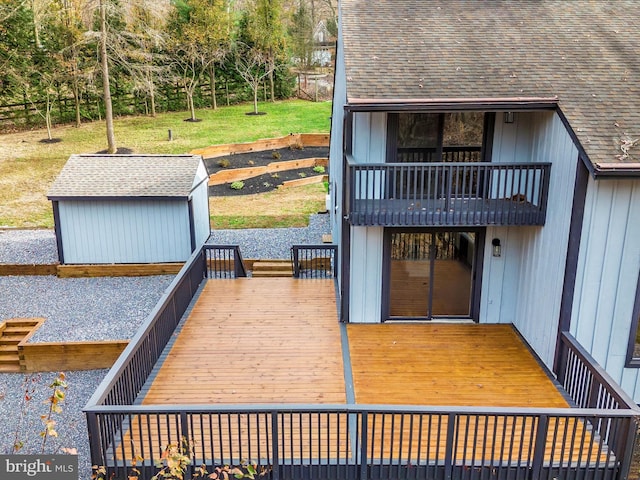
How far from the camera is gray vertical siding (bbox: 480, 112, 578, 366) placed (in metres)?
8.14

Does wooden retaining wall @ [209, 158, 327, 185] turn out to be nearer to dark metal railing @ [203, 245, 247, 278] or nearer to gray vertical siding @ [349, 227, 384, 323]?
dark metal railing @ [203, 245, 247, 278]

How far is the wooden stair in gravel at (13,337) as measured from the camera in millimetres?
10336

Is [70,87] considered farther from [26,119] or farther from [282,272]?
[282,272]

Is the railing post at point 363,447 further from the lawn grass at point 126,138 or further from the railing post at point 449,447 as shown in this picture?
the lawn grass at point 126,138

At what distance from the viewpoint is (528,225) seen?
8.80m

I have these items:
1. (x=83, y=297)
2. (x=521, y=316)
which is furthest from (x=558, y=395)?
(x=83, y=297)

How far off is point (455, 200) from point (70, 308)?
8889 millimetres

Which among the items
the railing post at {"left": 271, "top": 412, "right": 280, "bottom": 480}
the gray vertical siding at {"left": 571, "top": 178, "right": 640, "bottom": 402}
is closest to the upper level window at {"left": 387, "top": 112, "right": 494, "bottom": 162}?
the gray vertical siding at {"left": 571, "top": 178, "right": 640, "bottom": 402}

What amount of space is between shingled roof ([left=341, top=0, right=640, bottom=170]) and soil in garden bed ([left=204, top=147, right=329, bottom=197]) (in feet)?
37.4

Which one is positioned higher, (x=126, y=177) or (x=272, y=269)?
(x=126, y=177)

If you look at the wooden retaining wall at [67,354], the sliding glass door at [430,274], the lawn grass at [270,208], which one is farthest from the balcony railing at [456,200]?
the lawn grass at [270,208]

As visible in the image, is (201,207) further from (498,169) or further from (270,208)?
(498,169)

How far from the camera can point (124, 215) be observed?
13.9 metres
